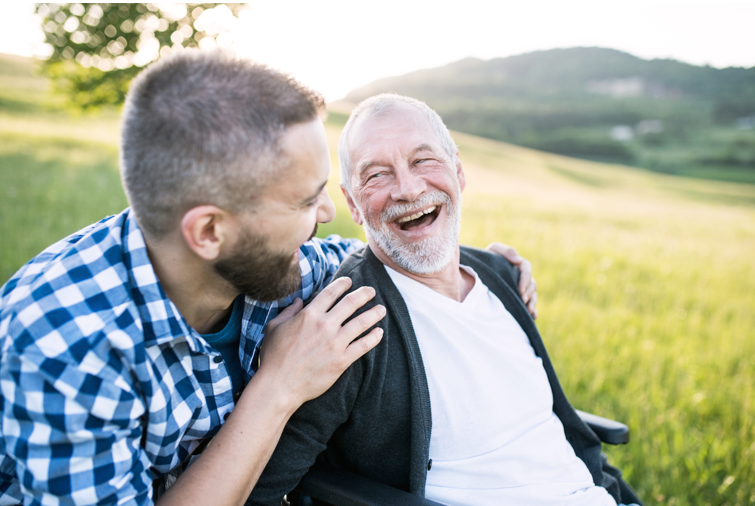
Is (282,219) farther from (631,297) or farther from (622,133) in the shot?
(622,133)

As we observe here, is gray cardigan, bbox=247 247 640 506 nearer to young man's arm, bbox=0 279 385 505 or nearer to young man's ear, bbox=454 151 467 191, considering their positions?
young man's arm, bbox=0 279 385 505

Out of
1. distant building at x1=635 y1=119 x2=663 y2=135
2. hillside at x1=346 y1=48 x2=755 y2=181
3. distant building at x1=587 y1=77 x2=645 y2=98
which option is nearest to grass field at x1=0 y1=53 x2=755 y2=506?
hillside at x1=346 y1=48 x2=755 y2=181

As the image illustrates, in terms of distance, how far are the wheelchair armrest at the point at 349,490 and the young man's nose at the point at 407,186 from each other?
1238 millimetres

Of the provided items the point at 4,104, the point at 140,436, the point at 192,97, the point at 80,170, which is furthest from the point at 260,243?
the point at 4,104

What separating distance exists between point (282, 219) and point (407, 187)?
88 centimetres

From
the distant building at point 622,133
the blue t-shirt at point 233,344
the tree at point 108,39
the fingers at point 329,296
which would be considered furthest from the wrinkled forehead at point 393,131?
the distant building at point 622,133

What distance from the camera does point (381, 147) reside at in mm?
2354

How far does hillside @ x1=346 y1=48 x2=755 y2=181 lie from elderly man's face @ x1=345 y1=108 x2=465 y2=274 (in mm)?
29267

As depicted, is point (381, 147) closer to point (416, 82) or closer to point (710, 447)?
point (710, 447)

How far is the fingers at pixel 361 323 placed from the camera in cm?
177

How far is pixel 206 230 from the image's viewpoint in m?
1.53

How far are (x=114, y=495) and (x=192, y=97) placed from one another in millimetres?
1152

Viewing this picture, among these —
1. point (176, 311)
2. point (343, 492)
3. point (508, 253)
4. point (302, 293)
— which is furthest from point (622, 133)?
point (176, 311)

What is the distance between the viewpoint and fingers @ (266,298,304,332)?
1.87 m
